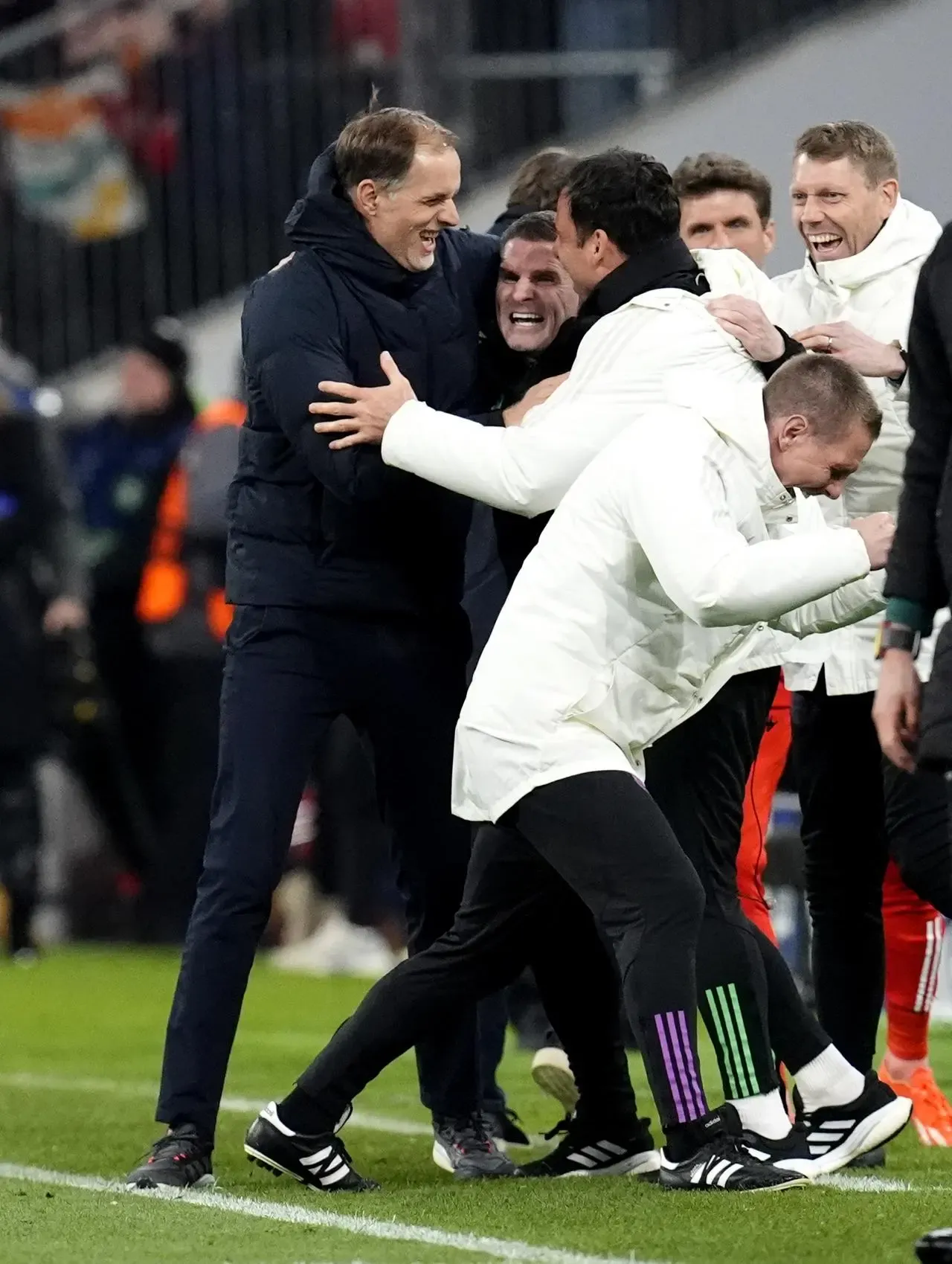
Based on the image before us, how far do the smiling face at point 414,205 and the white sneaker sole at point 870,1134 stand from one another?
75.2 inches

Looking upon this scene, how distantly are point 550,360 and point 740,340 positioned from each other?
48 cm

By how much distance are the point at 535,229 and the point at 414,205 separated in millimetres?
331

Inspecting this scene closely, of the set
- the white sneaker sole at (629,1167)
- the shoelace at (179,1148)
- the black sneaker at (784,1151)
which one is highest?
the black sneaker at (784,1151)

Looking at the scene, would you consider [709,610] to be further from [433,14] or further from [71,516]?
[433,14]

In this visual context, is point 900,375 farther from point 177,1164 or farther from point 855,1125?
point 177,1164

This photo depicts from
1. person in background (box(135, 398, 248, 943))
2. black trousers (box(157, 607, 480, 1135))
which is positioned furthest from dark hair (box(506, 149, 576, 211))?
person in background (box(135, 398, 248, 943))

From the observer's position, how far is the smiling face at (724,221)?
19.7 feet

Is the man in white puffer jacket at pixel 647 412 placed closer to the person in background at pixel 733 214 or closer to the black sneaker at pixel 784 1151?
the black sneaker at pixel 784 1151

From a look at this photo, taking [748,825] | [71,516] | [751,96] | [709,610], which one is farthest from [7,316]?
[709,610]

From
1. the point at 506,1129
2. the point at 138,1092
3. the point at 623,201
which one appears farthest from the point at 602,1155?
the point at 138,1092

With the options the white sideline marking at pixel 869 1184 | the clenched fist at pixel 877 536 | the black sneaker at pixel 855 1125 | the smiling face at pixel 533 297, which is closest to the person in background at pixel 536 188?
the smiling face at pixel 533 297

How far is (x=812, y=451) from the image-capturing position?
465 centimetres

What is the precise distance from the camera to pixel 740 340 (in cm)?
499

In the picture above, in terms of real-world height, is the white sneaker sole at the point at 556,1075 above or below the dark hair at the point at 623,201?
below
